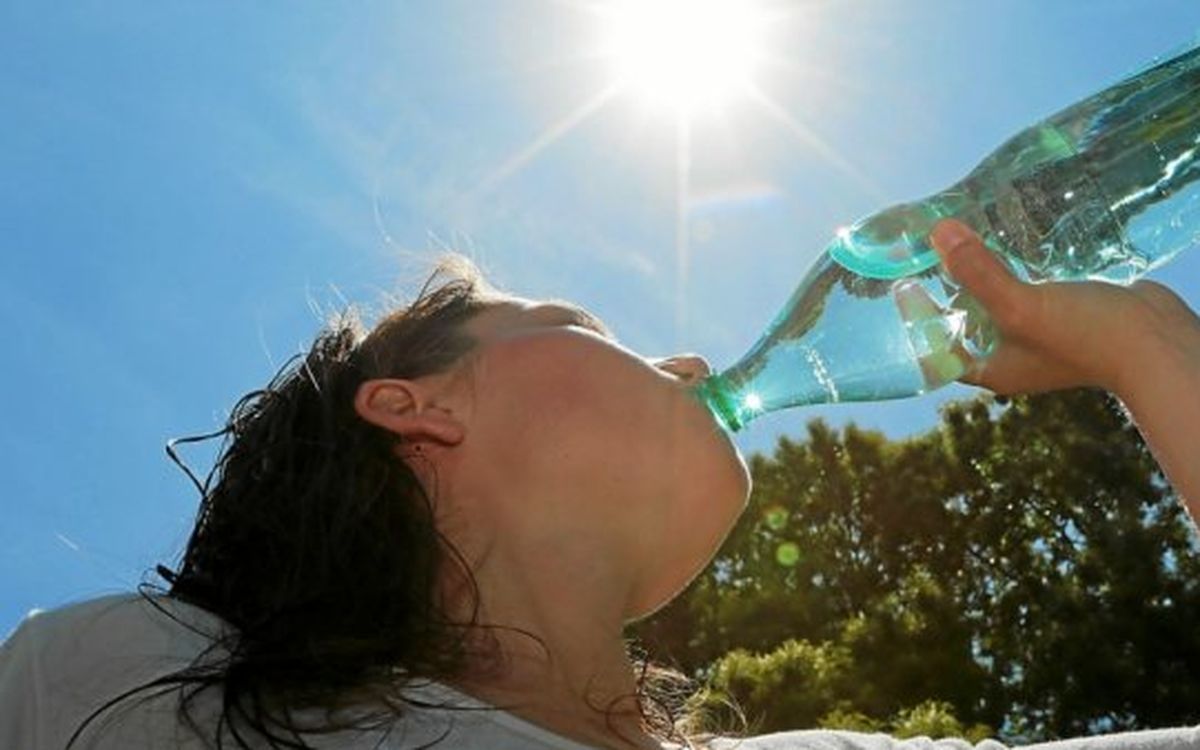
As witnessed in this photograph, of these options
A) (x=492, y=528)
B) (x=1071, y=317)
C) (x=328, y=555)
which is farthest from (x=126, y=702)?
(x=1071, y=317)

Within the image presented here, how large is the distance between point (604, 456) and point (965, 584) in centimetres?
1324

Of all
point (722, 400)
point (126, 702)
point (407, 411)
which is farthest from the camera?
point (722, 400)

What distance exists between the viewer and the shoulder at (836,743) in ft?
6.61

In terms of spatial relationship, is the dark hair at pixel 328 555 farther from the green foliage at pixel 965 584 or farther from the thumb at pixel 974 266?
the green foliage at pixel 965 584

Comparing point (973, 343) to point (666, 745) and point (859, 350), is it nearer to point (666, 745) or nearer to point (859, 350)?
point (859, 350)

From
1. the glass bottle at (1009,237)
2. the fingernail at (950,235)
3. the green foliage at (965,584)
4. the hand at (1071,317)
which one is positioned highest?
the green foliage at (965,584)

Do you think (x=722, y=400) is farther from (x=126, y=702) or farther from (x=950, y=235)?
(x=126, y=702)

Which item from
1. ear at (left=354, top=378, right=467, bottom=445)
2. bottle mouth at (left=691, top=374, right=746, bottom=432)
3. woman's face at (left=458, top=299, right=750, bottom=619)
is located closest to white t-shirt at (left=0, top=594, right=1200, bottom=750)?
woman's face at (left=458, top=299, right=750, bottom=619)

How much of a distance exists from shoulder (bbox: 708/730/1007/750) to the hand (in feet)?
1.72

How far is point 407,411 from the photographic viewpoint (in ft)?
7.19

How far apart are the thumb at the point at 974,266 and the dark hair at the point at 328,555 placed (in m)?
0.71

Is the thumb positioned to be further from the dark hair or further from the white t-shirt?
the white t-shirt

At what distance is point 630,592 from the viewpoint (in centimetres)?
210

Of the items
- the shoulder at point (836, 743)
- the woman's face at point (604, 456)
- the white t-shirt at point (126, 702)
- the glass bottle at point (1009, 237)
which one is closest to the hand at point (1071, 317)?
the glass bottle at point (1009, 237)
